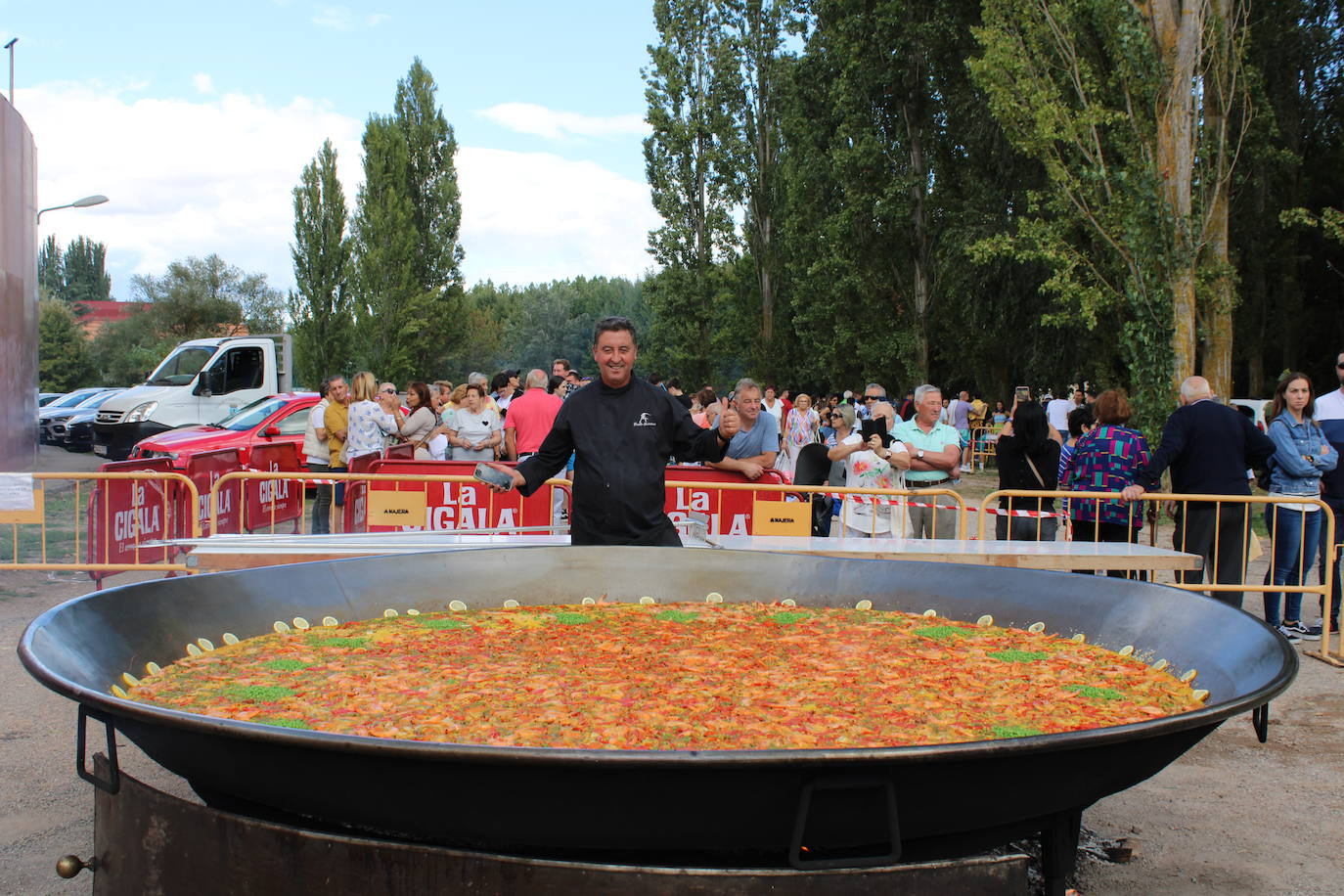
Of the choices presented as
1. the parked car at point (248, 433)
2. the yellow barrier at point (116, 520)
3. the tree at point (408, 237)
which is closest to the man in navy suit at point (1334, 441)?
the yellow barrier at point (116, 520)

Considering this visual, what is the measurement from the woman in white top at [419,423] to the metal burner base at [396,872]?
40.5 ft

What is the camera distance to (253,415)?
17.6 m

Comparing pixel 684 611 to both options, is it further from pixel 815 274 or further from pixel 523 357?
pixel 523 357

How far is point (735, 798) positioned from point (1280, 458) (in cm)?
868

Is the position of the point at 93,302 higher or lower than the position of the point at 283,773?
higher

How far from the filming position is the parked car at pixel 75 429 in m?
32.6

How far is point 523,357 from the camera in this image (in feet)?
340

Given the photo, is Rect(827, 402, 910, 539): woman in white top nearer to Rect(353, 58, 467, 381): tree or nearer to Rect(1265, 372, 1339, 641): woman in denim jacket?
Rect(1265, 372, 1339, 641): woman in denim jacket

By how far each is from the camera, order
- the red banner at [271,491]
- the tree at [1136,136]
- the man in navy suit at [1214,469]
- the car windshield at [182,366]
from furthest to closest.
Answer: the car windshield at [182,366]
the tree at [1136,136]
the red banner at [271,491]
the man in navy suit at [1214,469]

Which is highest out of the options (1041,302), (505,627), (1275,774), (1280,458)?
(1041,302)

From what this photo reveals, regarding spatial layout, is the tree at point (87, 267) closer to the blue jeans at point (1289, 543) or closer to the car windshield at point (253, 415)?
the car windshield at point (253, 415)

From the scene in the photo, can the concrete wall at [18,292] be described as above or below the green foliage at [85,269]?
below

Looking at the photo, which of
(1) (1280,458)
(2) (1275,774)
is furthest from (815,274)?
(2) (1275,774)

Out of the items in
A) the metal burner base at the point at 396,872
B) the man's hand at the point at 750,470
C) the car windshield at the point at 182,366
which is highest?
the car windshield at the point at 182,366
